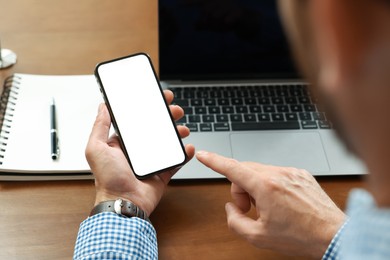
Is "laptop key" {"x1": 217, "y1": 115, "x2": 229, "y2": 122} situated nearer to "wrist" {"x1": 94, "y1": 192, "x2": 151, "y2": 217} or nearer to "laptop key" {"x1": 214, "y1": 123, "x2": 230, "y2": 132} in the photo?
"laptop key" {"x1": 214, "y1": 123, "x2": 230, "y2": 132}

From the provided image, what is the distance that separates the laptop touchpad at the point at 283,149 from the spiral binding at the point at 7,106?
14.6 inches

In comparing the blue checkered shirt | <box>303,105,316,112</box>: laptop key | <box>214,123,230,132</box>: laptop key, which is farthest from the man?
<box>303,105,316,112</box>: laptop key

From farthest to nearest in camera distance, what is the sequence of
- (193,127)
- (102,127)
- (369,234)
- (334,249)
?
(193,127) < (102,127) < (334,249) < (369,234)

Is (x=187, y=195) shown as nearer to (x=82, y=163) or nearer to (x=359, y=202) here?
(x=82, y=163)

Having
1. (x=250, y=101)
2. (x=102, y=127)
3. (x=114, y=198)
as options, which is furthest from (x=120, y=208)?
(x=250, y=101)

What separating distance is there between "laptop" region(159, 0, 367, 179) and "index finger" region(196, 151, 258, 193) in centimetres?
9

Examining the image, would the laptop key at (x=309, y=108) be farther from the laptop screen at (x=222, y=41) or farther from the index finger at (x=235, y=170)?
the index finger at (x=235, y=170)

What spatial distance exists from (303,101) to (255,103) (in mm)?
89

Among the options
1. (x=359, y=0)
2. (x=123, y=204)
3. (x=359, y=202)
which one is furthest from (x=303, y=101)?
(x=359, y=0)

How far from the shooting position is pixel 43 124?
0.93 metres

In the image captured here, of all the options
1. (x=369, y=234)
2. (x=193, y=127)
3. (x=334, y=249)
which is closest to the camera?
(x=369, y=234)

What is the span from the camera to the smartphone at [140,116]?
2.70ft

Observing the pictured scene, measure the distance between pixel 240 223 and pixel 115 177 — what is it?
0.63ft

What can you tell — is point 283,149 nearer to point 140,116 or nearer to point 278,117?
point 278,117
